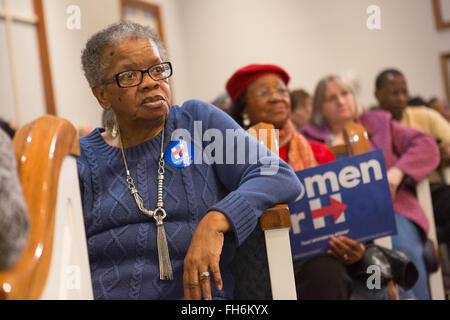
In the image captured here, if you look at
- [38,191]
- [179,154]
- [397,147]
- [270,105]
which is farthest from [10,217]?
[397,147]

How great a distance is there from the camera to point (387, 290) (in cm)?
143

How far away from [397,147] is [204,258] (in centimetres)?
131

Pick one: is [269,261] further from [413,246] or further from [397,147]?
[397,147]

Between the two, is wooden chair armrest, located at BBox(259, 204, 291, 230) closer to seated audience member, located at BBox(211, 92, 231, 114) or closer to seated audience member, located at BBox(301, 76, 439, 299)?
seated audience member, located at BBox(211, 92, 231, 114)

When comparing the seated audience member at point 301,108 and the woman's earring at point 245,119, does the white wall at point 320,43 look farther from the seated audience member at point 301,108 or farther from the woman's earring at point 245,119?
the woman's earring at point 245,119

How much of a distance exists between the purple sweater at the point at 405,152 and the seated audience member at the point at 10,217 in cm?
152

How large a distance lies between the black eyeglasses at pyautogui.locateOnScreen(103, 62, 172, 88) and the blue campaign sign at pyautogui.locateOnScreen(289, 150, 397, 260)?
46cm

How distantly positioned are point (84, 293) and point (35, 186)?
0.67 feet

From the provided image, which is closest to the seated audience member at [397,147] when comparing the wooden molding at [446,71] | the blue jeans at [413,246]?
the blue jeans at [413,246]

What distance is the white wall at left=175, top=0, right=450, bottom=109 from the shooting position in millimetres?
4188

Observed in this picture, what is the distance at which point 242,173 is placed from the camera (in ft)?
3.55

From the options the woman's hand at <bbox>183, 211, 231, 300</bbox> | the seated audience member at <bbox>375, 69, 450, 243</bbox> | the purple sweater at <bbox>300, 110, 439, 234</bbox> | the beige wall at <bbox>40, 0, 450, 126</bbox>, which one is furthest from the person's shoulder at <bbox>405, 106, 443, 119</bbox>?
the woman's hand at <bbox>183, 211, 231, 300</bbox>
